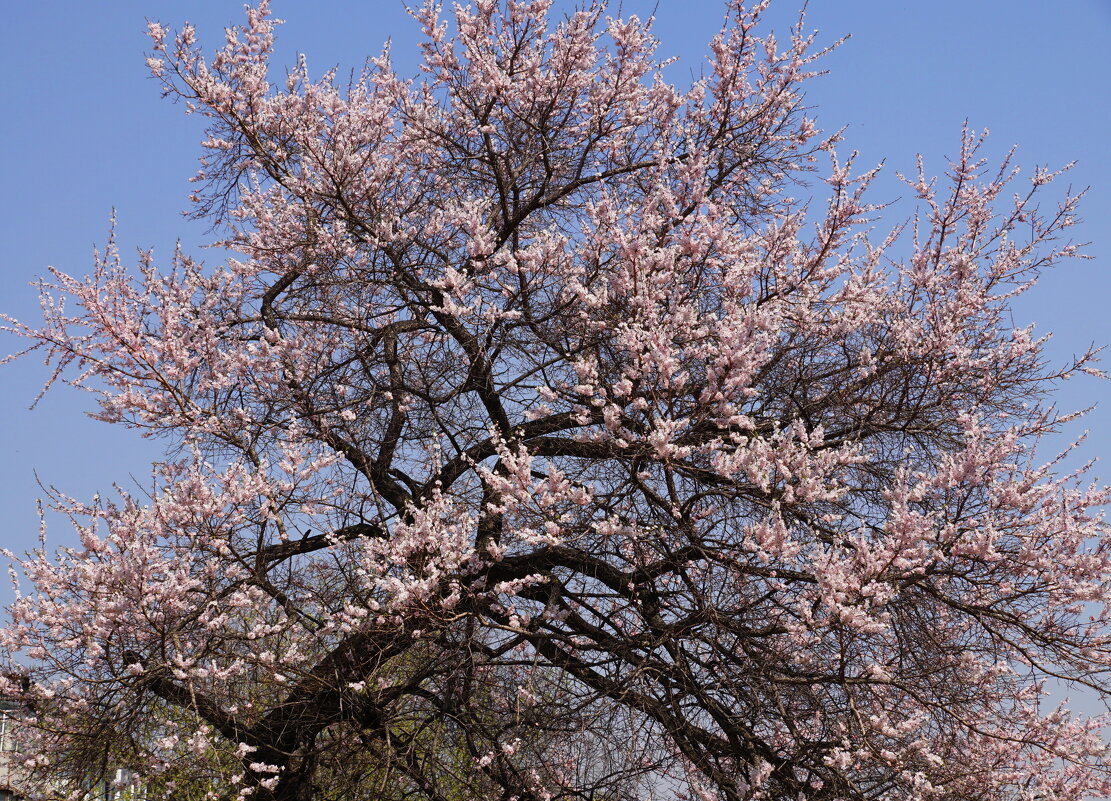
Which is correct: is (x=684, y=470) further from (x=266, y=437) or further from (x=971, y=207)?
(x=266, y=437)

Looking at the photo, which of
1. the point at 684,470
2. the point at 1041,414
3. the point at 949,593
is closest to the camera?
the point at 684,470

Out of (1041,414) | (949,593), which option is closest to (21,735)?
(949,593)

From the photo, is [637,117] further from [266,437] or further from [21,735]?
[21,735]

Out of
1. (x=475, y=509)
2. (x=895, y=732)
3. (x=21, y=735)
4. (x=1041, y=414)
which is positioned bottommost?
(x=895, y=732)

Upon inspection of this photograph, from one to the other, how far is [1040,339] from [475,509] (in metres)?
4.34

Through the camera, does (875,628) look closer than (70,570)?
Yes

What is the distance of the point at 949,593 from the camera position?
23.4 ft

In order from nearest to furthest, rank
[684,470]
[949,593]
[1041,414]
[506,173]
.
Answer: [684,470], [949,593], [1041,414], [506,173]

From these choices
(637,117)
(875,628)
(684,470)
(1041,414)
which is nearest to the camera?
(875,628)

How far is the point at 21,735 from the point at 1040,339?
8.06 m

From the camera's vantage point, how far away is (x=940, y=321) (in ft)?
24.1

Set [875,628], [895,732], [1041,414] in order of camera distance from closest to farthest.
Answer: [875,628] → [895,732] → [1041,414]

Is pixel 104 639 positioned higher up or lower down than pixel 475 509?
lower down

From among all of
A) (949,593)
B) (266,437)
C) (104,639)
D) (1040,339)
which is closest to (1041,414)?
(1040,339)
